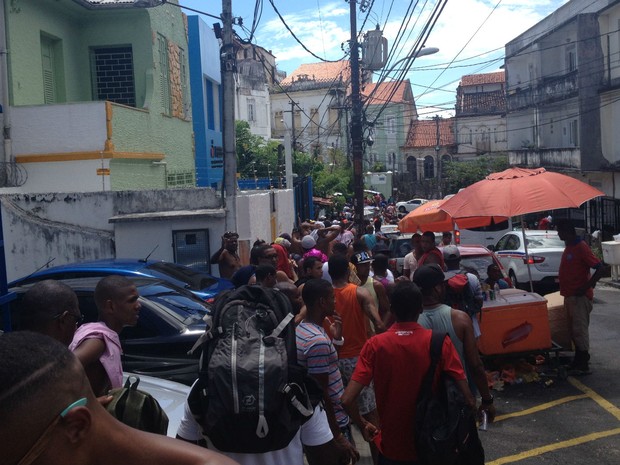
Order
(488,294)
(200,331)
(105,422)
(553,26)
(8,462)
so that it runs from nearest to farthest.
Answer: (8,462) < (105,422) < (200,331) < (488,294) < (553,26)

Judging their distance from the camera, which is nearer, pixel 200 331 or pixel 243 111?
pixel 200 331

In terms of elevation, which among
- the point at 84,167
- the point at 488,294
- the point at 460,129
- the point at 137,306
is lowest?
the point at 488,294

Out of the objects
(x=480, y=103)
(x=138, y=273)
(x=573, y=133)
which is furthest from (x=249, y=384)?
(x=480, y=103)

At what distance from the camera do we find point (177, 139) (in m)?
20.0

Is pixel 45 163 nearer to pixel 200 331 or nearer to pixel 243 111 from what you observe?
pixel 200 331

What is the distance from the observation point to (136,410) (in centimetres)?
294

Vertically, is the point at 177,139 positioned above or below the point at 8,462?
above

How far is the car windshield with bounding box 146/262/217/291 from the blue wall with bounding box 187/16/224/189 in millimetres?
12277

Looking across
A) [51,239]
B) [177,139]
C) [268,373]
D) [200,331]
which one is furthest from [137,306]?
[177,139]

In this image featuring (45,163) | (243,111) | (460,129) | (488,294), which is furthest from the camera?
(460,129)

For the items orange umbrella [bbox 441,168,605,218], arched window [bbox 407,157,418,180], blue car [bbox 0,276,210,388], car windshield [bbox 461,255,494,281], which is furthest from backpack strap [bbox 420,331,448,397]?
arched window [bbox 407,157,418,180]

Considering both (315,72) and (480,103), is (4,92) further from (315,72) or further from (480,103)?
(315,72)

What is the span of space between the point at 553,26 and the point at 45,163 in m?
24.5

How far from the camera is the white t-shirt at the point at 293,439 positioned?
11.2 ft
